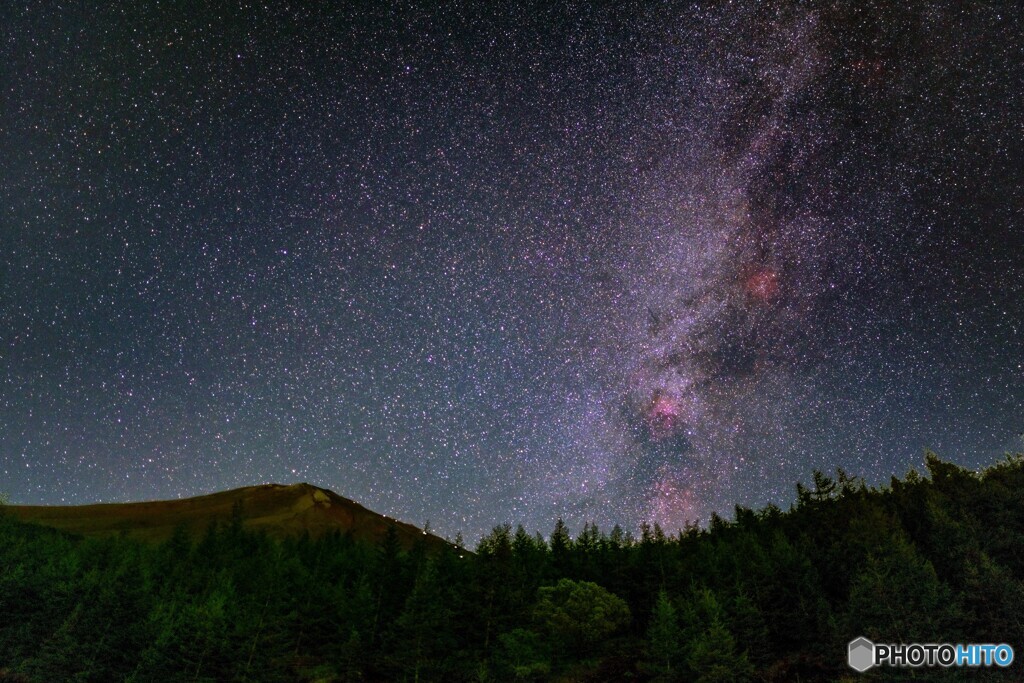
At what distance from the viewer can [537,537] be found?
116m

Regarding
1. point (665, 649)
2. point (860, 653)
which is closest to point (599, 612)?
point (665, 649)

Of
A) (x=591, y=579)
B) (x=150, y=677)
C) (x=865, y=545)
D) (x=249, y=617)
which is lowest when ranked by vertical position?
(x=150, y=677)

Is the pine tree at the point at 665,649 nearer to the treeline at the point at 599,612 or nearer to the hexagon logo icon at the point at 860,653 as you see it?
the treeline at the point at 599,612

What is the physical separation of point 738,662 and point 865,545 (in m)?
23.0

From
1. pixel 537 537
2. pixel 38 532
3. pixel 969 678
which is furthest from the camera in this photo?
pixel 38 532

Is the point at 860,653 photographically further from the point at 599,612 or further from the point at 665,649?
the point at 599,612

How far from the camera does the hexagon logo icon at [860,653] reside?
52906 millimetres

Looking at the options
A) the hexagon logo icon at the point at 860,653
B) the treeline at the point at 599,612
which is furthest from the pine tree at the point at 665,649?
the hexagon logo icon at the point at 860,653

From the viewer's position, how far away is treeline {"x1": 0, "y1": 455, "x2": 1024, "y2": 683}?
55.4 metres

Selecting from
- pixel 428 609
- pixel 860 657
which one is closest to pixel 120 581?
pixel 428 609

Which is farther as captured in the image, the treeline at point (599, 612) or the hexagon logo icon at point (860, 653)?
the treeline at point (599, 612)

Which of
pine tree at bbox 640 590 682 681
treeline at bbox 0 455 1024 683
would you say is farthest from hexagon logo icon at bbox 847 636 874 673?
pine tree at bbox 640 590 682 681

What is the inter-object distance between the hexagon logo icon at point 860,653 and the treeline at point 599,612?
767mm

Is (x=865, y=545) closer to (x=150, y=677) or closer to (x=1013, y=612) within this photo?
(x=1013, y=612)
